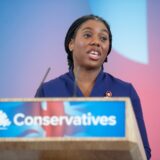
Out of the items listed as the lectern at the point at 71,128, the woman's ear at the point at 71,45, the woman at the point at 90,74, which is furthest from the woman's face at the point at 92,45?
the lectern at the point at 71,128

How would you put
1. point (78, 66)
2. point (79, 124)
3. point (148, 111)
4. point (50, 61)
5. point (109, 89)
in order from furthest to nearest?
1. point (50, 61)
2. point (148, 111)
3. point (78, 66)
4. point (109, 89)
5. point (79, 124)

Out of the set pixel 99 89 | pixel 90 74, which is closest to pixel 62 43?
pixel 90 74

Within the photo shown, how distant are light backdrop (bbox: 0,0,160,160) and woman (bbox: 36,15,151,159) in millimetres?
713

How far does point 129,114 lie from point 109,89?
27.5 inches

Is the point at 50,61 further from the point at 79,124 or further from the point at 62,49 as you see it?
the point at 79,124

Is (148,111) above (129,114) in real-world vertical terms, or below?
below

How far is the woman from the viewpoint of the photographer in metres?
1.89

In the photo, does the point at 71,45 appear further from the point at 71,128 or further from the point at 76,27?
the point at 71,128

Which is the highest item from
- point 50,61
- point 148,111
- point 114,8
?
point 114,8

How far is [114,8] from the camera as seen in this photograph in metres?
2.91

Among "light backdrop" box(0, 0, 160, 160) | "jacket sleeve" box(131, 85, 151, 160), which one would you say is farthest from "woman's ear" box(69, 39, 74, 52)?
"light backdrop" box(0, 0, 160, 160)

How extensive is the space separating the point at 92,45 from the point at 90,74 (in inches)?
4.6

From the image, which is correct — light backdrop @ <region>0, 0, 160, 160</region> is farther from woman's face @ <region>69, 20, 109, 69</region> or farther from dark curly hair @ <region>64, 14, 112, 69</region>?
woman's face @ <region>69, 20, 109, 69</region>

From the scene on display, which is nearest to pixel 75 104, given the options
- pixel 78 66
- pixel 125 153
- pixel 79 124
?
pixel 79 124
